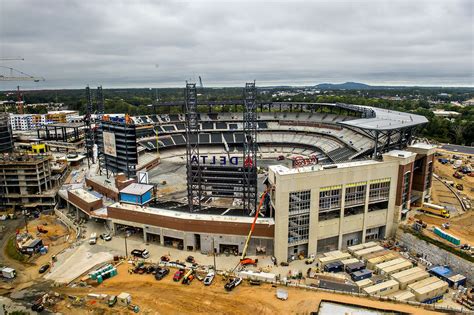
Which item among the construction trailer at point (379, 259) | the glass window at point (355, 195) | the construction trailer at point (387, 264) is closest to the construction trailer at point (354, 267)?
the construction trailer at point (379, 259)

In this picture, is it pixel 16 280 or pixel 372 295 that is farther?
pixel 16 280

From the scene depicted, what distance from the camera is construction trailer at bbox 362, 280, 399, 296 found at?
4907 centimetres

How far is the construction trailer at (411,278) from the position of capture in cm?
5091

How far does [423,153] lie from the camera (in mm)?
73688

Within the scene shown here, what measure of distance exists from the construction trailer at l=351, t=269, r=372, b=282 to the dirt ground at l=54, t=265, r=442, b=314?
195 inches

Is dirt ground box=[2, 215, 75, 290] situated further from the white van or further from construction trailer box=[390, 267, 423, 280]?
construction trailer box=[390, 267, 423, 280]

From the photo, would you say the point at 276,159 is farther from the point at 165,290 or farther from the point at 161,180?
the point at 165,290

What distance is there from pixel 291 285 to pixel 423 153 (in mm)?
44348

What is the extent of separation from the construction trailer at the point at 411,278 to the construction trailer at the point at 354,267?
5929 millimetres

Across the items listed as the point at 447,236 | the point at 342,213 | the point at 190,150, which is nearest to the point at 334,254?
the point at 342,213

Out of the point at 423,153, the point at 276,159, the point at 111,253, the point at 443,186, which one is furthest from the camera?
the point at 276,159

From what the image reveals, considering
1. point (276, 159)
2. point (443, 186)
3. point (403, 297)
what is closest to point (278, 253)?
point (403, 297)

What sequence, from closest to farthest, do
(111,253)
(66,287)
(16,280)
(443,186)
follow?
(66,287) → (16,280) → (111,253) → (443,186)

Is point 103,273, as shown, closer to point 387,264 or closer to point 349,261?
point 349,261
